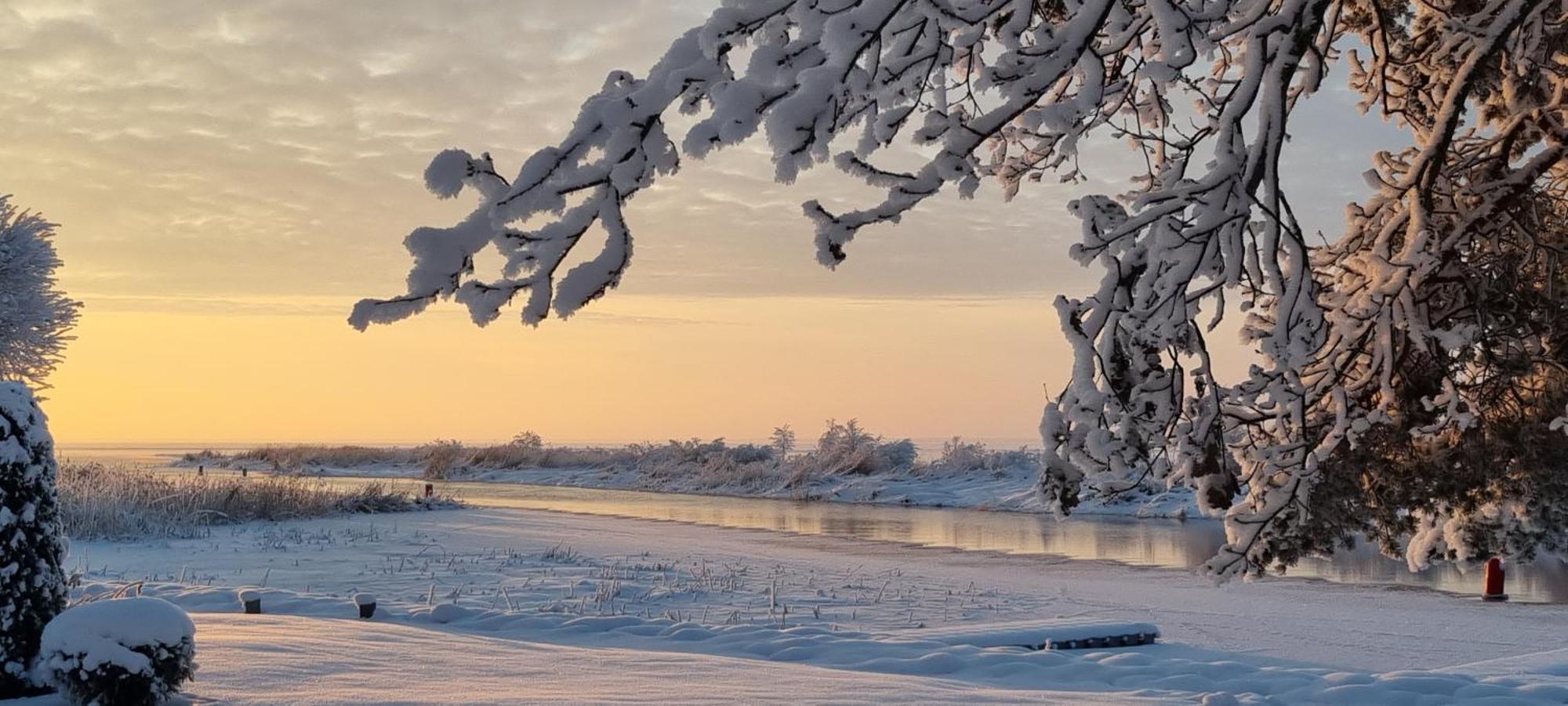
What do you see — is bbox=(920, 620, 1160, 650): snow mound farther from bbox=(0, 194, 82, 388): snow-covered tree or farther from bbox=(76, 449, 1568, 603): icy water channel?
bbox=(0, 194, 82, 388): snow-covered tree

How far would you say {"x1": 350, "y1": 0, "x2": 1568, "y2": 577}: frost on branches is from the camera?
9.16 feet

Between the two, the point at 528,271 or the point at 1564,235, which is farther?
the point at 1564,235

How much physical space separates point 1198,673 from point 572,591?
7225 mm

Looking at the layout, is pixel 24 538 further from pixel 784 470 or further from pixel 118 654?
pixel 784 470

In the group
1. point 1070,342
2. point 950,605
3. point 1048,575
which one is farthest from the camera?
point 1048,575

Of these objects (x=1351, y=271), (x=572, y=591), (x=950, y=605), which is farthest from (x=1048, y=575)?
(x=1351, y=271)

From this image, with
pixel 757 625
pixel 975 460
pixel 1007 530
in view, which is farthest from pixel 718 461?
pixel 757 625

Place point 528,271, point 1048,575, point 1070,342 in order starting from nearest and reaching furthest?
1. point 528,271
2. point 1070,342
3. point 1048,575

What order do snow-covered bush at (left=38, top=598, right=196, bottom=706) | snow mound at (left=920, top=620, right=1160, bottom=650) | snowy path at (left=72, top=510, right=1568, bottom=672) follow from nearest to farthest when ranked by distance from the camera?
snow-covered bush at (left=38, top=598, right=196, bottom=706) → snow mound at (left=920, top=620, right=1160, bottom=650) → snowy path at (left=72, top=510, right=1568, bottom=672)

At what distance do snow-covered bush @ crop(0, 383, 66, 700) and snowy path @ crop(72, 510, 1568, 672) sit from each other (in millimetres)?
5350

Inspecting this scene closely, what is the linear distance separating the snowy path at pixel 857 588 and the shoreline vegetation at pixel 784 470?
12221 mm

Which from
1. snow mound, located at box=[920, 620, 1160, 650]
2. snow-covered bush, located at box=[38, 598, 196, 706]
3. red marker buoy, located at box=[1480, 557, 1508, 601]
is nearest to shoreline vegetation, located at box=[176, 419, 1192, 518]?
red marker buoy, located at box=[1480, 557, 1508, 601]

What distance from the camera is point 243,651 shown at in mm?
7281

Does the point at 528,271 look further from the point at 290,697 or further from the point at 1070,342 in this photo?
the point at 290,697
